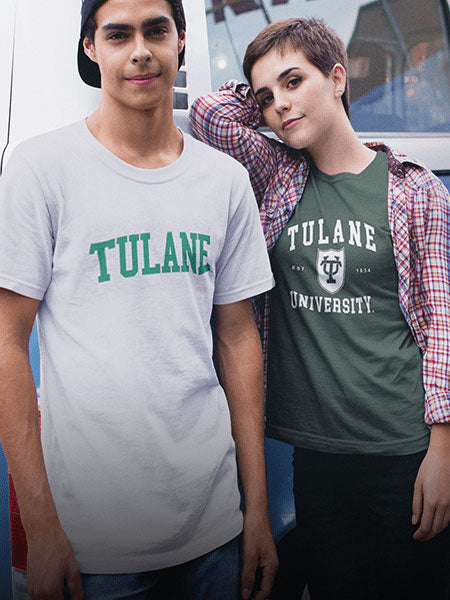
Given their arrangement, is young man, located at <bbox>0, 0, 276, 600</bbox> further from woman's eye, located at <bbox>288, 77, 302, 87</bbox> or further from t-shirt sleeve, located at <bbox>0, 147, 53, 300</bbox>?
woman's eye, located at <bbox>288, 77, 302, 87</bbox>

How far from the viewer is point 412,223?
50.8 inches

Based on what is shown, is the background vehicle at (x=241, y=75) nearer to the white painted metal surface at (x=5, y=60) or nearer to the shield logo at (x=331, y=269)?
the white painted metal surface at (x=5, y=60)

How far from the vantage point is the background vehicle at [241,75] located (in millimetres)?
1195

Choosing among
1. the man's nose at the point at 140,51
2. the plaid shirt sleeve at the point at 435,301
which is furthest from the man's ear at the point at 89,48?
the plaid shirt sleeve at the point at 435,301

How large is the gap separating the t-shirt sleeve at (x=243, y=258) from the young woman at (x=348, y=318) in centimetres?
11

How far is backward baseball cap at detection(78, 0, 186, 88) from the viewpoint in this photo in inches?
41.6

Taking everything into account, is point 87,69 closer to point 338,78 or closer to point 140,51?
point 140,51

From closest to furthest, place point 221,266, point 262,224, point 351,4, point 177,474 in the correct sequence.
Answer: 1. point 177,474
2. point 221,266
3. point 262,224
4. point 351,4

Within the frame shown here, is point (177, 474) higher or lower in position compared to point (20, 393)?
lower

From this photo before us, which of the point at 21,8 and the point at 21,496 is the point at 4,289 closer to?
the point at 21,496

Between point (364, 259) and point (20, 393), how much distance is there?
2.47 ft

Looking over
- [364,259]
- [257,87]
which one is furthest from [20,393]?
[257,87]

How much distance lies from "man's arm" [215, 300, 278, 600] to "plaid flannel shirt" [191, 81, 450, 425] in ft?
0.46

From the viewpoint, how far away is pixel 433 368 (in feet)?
4.16
